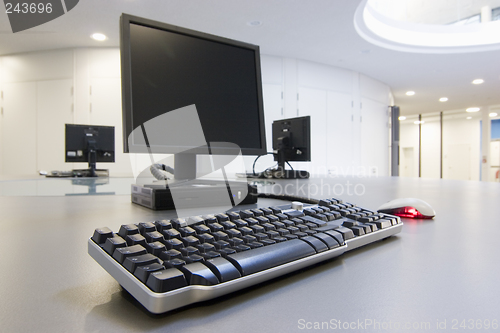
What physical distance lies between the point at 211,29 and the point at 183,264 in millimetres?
4122

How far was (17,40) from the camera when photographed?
163 inches

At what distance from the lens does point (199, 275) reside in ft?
0.84

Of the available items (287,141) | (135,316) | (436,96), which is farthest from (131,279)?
(436,96)

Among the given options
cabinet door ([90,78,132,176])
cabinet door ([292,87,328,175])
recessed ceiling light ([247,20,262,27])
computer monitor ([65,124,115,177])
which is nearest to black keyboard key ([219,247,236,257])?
computer monitor ([65,124,115,177])

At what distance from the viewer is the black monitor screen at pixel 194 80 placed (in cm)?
74

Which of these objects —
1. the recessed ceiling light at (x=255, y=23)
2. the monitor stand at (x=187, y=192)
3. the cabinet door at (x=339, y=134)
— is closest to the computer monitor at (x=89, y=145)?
the monitor stand at (x=187, y=192)

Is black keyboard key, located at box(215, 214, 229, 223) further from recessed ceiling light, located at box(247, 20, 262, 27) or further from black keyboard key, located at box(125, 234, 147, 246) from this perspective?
recessed ceiling light, located at box(247, 20, 262, 27)

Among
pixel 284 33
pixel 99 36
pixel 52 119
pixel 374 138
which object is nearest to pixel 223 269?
pixel 284 33

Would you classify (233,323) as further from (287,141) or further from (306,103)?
(306,103)

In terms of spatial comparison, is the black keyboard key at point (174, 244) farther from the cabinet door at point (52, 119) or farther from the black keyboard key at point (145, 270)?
the cabinet door at point (52, 119)

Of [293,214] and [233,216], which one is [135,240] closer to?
[233,216]

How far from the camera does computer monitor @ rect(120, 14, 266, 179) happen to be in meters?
0.74

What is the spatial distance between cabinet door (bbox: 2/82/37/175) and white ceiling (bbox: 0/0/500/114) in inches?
24.4

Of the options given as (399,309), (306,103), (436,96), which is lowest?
(399,309)
